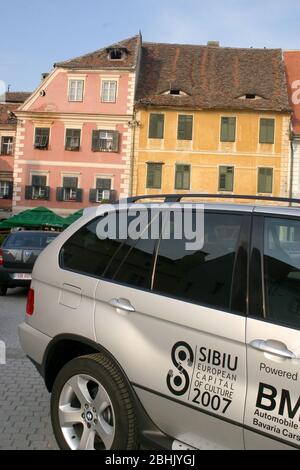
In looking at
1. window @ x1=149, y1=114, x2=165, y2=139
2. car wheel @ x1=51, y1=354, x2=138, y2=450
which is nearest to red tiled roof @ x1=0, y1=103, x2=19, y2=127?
window @ x1=149, y1=114, x2=165, y2=139

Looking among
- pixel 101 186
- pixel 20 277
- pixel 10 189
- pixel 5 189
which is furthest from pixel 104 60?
pixel 20 277

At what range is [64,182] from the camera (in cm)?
3425

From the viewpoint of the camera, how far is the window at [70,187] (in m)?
34.0

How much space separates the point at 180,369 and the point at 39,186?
3284 cm

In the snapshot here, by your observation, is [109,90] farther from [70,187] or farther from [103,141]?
[70,187]

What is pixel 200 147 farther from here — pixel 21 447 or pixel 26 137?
pixel 21 447

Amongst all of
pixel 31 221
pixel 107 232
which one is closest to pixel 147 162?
pixel 31 221

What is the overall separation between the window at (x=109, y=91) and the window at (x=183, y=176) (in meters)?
6.60

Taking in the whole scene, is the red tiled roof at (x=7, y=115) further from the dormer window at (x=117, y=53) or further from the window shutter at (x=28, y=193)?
the dormer window at (x=117, y=53)

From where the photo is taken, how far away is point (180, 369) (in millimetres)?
2777

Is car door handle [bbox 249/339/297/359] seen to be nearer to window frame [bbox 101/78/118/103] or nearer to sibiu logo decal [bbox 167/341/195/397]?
sibiu logo decal [bbox 167/341/195/397]

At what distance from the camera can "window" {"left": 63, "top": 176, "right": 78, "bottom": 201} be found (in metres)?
34.0

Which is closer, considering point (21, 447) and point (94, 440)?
point (94, 440)

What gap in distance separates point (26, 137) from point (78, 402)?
110 ft
